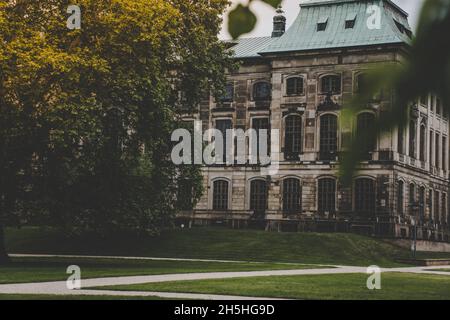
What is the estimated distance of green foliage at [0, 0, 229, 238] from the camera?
27.1 metres

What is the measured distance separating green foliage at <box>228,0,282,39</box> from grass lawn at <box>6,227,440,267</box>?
34.0 meters

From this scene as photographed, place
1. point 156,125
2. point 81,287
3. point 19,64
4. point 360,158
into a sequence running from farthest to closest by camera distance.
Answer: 1. point 156,125
2. point 19,64
3. point 81,287
4. point 360,158

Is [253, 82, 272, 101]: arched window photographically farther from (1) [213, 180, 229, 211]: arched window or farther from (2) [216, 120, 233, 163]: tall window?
(1) [213, 180, 229, 211]: arched window

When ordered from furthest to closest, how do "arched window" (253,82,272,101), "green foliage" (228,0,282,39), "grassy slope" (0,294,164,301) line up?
"arched window" (253,82,272,101) < "grassy slope" (0,294,164,301) < "green foliage" (228,0,282,39)

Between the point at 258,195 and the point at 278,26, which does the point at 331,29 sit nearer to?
the point at 278,26

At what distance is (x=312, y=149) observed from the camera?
5362cm

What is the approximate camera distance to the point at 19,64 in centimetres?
2650

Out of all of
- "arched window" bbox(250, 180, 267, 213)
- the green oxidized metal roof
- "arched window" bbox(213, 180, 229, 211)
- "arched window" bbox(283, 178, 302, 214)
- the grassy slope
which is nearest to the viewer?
the grassy slope

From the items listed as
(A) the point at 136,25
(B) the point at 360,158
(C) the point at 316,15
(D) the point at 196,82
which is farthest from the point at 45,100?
(C) the point at 316,15

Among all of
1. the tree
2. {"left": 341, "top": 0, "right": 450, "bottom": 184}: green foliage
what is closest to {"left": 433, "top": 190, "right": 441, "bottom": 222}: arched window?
the tree

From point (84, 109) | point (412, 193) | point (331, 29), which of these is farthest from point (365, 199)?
point (84, 109)

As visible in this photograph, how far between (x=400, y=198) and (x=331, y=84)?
8684mm
